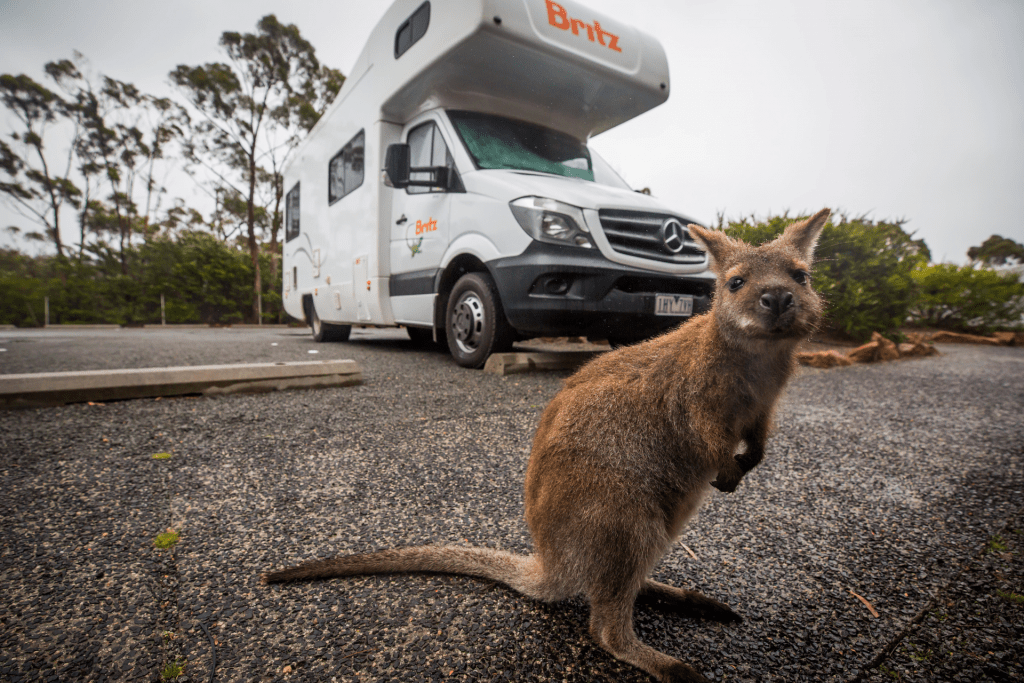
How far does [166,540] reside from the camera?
1560 millimetres

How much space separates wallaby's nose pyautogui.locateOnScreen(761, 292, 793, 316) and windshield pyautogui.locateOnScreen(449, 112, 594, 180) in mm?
4028

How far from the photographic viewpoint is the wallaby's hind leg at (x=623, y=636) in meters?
1.15

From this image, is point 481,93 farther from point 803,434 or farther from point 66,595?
point 66,595

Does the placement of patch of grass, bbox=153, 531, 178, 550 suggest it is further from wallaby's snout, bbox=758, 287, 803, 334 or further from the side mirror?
the side mirror

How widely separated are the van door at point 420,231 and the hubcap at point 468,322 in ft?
1.64

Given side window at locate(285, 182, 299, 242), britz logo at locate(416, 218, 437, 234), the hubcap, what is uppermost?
side window at locate(285, 182, 299, 242)

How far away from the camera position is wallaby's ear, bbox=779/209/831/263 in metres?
1.10

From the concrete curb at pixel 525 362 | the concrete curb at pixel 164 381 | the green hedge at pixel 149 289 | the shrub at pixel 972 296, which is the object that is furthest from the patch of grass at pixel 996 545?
the green hedge at pixel 149 289

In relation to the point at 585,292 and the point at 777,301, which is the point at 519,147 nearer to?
the point at 585,292

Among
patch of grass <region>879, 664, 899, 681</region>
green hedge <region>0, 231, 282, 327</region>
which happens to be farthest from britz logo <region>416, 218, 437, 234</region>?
green hedge <region>0, 231, 282, 327</region>

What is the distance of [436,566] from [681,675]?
2.48ft

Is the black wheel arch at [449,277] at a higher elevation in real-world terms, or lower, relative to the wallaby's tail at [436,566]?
higher

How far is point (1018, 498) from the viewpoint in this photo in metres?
2.17

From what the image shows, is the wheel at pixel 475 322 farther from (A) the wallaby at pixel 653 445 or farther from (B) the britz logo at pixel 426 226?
(A) the wallaby at pixel 653 445
